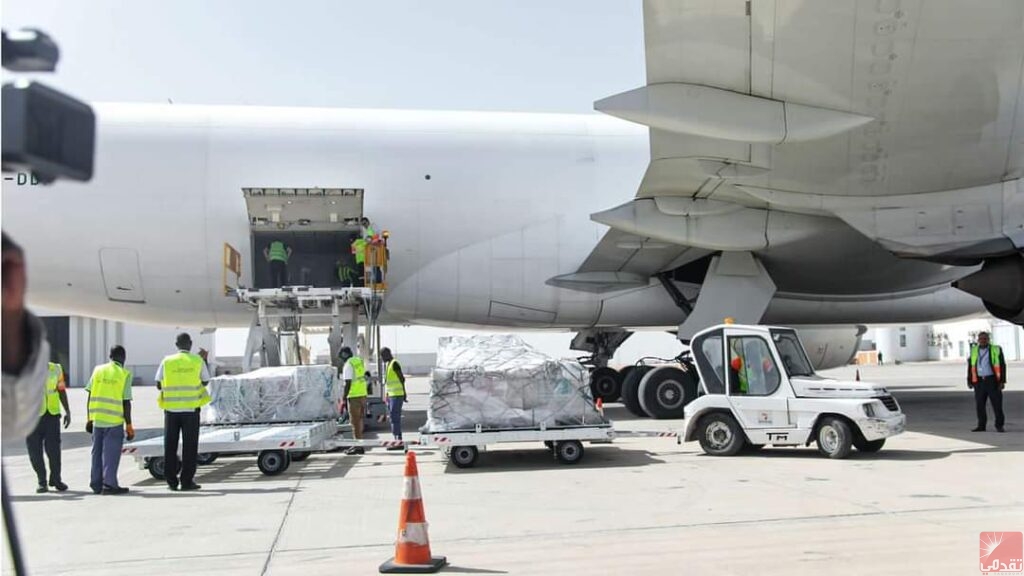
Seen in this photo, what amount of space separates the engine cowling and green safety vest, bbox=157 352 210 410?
9672mm

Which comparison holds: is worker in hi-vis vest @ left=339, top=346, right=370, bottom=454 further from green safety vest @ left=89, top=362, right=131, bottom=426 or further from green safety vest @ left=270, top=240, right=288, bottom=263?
green safety vest @ left=89, top=362, right=131, bottom=426

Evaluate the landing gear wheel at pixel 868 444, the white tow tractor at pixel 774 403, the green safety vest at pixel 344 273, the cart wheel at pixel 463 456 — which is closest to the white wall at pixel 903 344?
the green safety vest at pixel 344 273

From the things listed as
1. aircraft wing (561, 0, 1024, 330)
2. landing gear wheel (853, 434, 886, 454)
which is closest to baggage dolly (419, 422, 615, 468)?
landing gear wheel (853, 434, 886, 454)

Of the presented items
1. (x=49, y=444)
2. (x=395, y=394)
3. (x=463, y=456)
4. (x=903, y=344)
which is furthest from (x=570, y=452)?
(x=903, y=344)

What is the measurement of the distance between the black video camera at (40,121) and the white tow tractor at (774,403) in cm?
1002

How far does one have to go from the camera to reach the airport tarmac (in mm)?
5805

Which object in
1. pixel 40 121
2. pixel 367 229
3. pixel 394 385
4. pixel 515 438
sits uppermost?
pixel 367 229

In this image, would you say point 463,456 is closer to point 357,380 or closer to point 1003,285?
point 357,380

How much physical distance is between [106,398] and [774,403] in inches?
304

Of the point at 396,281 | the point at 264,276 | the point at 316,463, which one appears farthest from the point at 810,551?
the point at 264,276

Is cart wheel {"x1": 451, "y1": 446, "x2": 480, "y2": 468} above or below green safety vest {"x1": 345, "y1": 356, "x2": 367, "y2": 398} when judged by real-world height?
below

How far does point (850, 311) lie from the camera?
17.5m

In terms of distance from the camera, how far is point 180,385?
9234mm

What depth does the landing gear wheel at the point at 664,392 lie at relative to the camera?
1606cm
